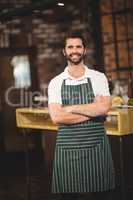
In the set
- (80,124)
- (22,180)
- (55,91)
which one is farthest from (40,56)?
(80,124)

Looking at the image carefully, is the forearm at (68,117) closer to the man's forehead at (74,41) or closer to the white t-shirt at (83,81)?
the white t-shirt at (83,81)

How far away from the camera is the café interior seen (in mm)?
6555

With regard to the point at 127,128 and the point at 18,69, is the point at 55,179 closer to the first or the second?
the point at 127,128

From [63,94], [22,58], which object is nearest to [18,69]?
[22,58]

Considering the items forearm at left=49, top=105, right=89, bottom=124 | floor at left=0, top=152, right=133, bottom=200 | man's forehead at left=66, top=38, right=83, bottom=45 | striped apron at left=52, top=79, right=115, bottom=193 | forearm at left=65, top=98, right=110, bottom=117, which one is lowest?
floor at left=0, top=152, right=133, bottom=200

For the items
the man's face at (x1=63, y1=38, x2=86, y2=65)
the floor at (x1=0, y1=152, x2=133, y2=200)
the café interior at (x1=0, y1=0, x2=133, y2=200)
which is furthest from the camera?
the café interior at (x1=0, y1=0, x2=133, y2=200)

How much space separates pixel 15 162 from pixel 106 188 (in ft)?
14.2

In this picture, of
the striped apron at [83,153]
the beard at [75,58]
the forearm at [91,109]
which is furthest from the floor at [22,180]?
the beard at [75,58]

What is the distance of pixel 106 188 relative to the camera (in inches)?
130

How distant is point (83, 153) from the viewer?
3.27 meters

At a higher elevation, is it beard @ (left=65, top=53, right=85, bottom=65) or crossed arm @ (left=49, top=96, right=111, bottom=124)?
beard @ (left=65, top=53, right=85, bottom=65)

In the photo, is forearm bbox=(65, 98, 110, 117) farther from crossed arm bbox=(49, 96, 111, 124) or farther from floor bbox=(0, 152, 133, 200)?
floor bbox=(0, 152, 133, 200)

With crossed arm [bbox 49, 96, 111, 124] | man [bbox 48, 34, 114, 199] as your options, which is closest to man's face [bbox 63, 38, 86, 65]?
man [bbox 48, 34, 114, 199]

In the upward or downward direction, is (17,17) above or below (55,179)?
above
